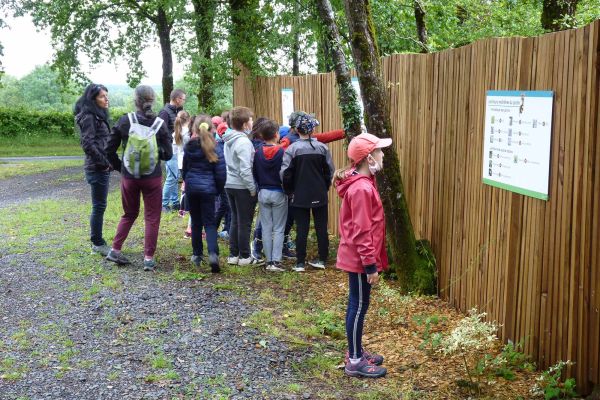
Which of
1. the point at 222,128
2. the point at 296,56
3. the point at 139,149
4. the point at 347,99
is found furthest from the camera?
the point at 296,56

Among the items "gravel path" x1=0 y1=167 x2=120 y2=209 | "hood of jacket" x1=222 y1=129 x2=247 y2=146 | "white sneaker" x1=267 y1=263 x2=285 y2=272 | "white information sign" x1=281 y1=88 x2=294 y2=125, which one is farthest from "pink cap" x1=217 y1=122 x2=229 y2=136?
"gravel path" x1=0 y1=167 x2=120 y2=209

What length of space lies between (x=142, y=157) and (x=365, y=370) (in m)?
3.87

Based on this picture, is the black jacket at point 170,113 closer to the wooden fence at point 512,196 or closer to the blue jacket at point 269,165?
the blue jacket at point 269,165

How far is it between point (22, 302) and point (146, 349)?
212 centimetres

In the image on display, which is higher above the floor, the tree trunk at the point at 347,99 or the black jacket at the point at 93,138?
the tree trunk at the point at 347,99

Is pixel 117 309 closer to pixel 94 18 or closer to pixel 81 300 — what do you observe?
pixel 81 300

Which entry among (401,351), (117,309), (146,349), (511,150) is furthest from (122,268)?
(511,150)

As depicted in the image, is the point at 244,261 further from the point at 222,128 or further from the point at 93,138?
the point at 93,138

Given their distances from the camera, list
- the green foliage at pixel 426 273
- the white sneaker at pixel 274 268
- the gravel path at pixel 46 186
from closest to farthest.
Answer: the green foliage at pixel 426 273
the white sneaker at pixel 274 268
the gravel path at pixel 46 186

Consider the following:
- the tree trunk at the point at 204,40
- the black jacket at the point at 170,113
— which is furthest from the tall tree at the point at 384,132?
the tree trunk at the point at 204,40

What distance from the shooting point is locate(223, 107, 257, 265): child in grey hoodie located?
26.3 feet

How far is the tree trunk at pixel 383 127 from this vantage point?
21.5 feet

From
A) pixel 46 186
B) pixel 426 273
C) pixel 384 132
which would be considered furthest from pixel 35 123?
pixel 426 273

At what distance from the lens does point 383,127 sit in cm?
664
